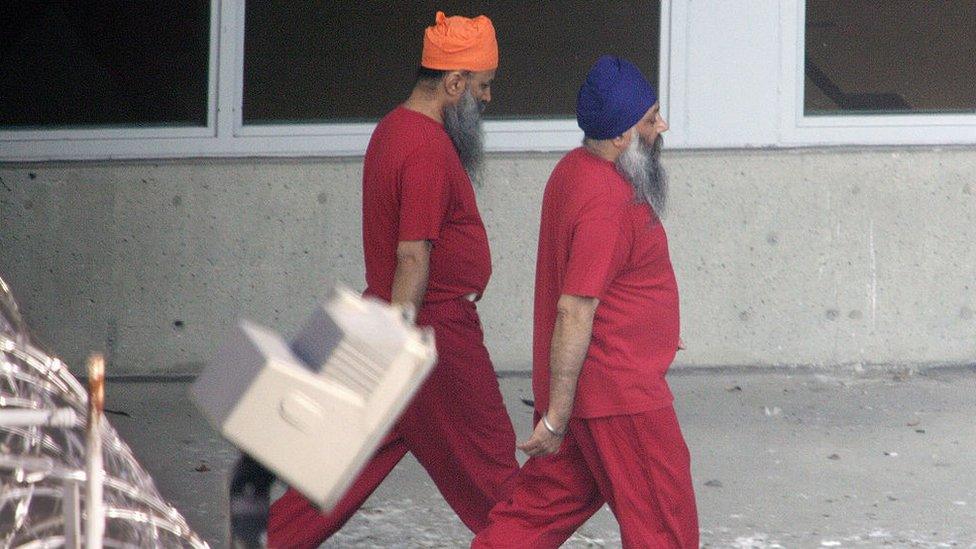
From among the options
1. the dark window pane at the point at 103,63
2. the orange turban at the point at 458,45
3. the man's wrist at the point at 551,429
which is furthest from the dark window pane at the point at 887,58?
the man's wrist at the point at 551,429

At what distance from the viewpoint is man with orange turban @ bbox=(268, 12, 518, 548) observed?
13.6 feet

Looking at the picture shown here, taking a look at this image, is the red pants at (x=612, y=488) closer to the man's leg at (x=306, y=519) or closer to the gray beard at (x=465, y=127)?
the man's leg at (x=306, y=519)

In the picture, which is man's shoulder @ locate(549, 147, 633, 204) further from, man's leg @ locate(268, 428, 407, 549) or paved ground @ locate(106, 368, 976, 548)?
paved ground @ locate(106, 368, 976, 548)

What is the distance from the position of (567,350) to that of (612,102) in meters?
0.64

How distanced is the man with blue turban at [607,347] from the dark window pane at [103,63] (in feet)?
13.0

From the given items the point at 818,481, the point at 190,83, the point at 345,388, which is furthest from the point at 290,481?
the point at 190,83

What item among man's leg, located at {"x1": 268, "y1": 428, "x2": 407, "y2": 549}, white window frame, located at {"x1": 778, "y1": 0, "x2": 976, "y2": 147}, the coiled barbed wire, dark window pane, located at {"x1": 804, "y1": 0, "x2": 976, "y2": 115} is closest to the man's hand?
man's leg, located at {"x1": 268, "y1": 428, "x2": 407, "y2": 549}

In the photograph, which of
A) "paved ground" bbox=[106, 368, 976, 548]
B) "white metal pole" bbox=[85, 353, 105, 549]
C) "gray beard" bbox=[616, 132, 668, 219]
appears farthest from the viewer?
"paved ground" bbox=[106, 368, 976, 548]

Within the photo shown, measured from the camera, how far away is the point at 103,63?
7660 mm

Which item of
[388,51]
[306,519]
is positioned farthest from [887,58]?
[306,519]

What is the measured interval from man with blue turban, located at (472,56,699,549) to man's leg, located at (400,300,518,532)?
305mm

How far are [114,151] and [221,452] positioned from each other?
2026mm

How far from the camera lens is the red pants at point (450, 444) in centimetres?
418

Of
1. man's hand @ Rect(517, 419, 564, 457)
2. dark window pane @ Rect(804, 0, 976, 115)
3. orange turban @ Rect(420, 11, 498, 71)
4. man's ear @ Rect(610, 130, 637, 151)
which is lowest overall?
man's hand @ Rect(517, 419, 564, 457)
